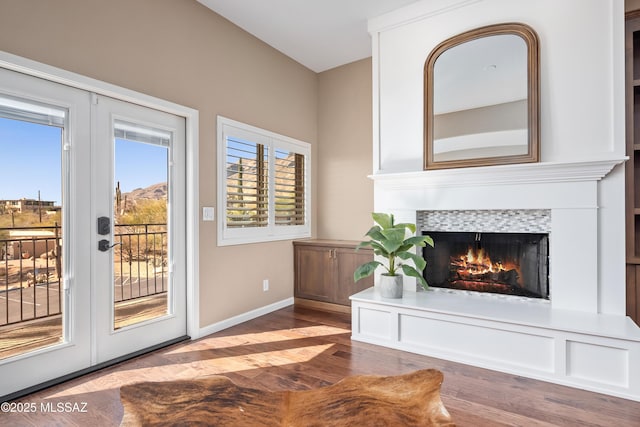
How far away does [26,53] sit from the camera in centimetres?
204

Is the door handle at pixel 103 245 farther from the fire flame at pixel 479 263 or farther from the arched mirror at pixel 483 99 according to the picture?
the fire flame at pixel 479 263

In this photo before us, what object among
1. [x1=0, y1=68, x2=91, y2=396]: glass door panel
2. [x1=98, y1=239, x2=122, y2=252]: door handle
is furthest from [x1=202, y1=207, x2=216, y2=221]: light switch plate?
[x1=0, y1=68, x2=91, y2=396]: glass door panel

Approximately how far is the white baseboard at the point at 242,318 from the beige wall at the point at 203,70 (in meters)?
0.06

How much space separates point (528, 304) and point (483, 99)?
1763 millimetres

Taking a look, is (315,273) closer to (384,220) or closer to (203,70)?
(384,220)

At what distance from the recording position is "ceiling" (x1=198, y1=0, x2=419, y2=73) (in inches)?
123

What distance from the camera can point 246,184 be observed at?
11.8 feet

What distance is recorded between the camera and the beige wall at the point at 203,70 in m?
2.17

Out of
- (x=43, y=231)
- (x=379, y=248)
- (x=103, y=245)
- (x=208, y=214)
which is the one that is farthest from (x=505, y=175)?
(x=43, y=231)

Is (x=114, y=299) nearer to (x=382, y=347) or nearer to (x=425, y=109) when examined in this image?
(x=382, y=347)

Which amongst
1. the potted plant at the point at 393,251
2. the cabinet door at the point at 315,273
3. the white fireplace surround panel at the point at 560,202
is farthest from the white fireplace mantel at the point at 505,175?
the cabinet door at the point at 315,273

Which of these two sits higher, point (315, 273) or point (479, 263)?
point (479, 263)

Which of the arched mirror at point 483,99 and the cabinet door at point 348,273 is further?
the cabinet door at point 348,273

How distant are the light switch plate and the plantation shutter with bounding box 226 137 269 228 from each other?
0.62ft
